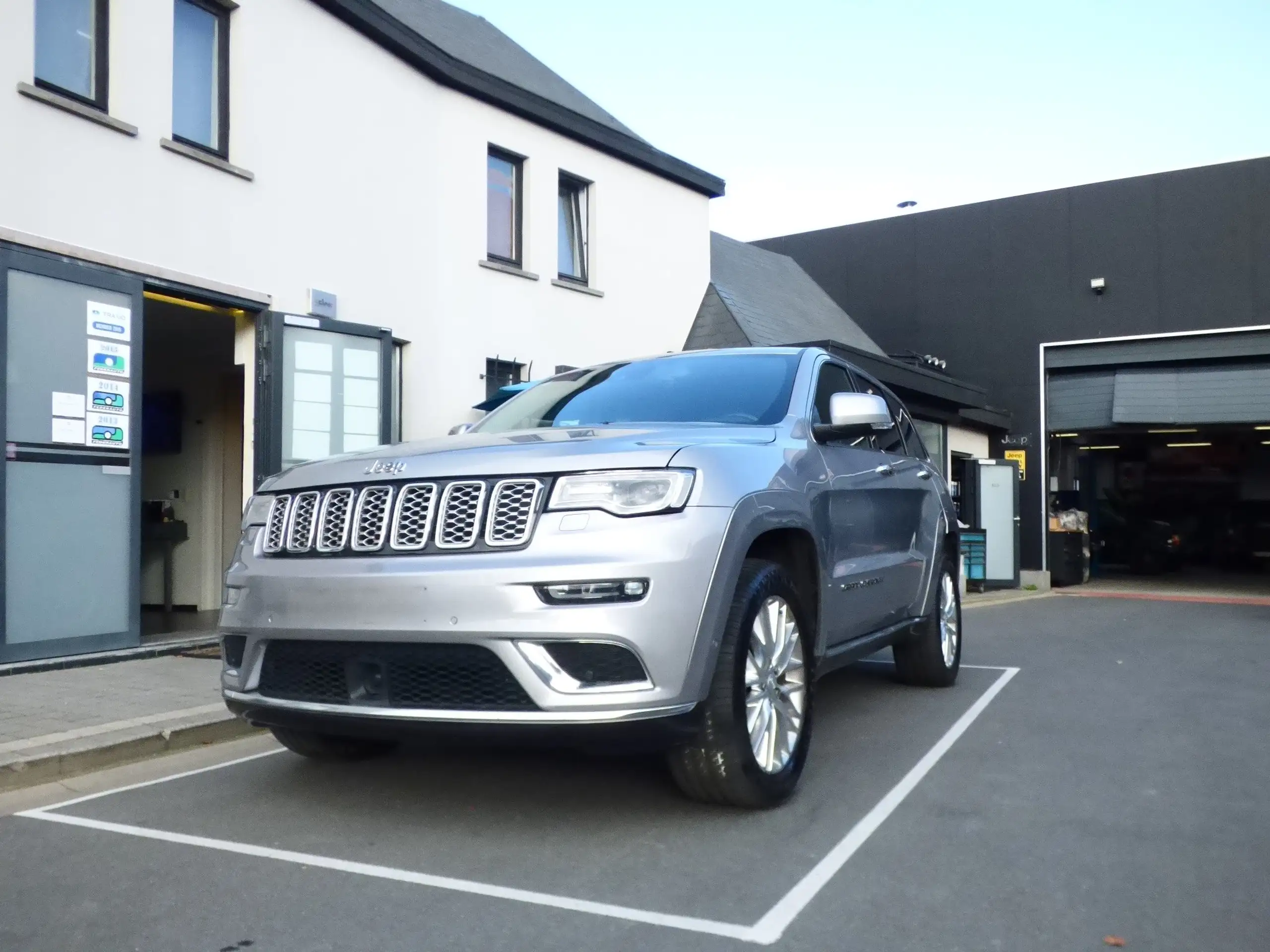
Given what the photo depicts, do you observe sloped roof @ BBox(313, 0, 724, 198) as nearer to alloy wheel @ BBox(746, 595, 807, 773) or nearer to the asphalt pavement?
the asphalt pavement

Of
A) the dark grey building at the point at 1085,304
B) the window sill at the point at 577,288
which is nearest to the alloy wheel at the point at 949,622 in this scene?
the window sill at the point at 577,288

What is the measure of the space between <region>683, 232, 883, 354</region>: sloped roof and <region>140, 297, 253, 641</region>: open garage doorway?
5501mm

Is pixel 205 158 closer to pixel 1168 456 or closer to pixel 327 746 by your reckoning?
pixel 327 746

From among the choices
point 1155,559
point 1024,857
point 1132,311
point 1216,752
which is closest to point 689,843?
point 1024,857

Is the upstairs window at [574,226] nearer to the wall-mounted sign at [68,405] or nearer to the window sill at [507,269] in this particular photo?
the window sill at [507,269]

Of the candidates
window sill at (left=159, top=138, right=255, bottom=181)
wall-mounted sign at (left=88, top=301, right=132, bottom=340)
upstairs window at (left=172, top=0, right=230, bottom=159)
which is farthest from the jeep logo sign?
upstairs window at (left=172, top=0, right=230, bottom=159)

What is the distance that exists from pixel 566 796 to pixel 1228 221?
20.1 metres

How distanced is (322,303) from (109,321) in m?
2.37

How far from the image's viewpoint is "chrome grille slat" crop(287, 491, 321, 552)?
170 inches

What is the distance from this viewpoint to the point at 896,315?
2478 cm

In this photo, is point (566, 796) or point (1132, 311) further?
point (1132, 311)

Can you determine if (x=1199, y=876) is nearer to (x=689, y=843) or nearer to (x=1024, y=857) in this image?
(x=1024, y=857)

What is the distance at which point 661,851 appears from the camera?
3.87m

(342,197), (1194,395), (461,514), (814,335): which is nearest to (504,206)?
(342,197)
